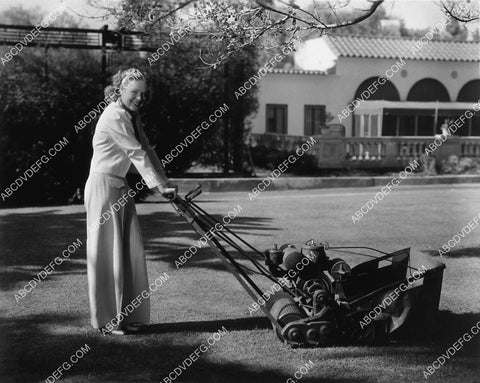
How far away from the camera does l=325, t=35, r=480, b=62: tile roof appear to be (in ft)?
97.5

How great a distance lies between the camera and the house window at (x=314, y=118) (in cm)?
2977

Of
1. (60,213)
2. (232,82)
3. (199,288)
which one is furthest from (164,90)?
(199,288)

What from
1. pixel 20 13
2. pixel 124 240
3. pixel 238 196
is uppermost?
pixel 20 13

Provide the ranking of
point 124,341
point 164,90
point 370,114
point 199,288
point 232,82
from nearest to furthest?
point 124,341, point 199,288, point 164,90, point 232,82, point 370,114

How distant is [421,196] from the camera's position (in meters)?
15.8


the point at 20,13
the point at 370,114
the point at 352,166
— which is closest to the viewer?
the point at 352,166

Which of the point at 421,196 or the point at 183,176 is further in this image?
the point at 183,176

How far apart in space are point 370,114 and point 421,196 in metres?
14.3

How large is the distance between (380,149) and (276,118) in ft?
21.9

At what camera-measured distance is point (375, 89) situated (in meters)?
29.9

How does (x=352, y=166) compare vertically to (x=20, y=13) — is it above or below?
below

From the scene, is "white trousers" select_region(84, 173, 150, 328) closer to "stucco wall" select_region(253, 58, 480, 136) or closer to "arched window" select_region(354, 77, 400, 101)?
"stucco wall" select_region(253, 58, 480, 136)

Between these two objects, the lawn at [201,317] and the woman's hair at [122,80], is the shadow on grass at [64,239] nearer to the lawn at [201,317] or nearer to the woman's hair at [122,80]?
the lawn at [201,317]

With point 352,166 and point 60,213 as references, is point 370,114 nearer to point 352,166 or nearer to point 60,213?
point 352,166
